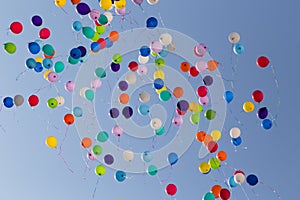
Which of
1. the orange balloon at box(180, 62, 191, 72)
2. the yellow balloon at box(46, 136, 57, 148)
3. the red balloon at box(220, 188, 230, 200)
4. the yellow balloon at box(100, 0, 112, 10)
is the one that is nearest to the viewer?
the yellow balloon at box(100, 0, 112, 10)

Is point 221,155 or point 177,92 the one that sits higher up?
point 177,92

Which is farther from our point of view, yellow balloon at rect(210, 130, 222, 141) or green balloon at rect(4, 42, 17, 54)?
yellow balloon at rect(210, 130, 222, 141)

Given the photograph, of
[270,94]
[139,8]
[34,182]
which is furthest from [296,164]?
[34,182]

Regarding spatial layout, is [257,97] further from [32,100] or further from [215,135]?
[32,100]

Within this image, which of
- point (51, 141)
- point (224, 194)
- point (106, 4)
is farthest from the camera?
point (51, 141)

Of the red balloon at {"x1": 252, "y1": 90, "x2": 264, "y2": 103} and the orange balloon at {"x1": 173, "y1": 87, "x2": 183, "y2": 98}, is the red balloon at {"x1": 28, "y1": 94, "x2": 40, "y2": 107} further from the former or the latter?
the red balloon at {"x1": 252, "y1": 90, "x2": 264, "y2": 103}

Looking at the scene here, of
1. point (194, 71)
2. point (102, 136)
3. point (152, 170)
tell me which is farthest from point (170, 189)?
point (194, 71)

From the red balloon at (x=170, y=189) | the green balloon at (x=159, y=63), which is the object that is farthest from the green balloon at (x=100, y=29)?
the red balloon at (x=170, y=189)

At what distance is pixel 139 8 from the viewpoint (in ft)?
11.3

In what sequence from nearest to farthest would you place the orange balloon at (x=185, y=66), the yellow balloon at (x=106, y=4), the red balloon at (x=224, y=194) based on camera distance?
the yellow balloon at (x=106, y=4), the red balloon at (x=224, y=194), the orange balloon at (x=185, y=66)

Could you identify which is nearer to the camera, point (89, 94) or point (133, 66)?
point (89, 94)

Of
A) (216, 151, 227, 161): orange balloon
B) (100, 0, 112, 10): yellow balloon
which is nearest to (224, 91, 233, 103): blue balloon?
(216, 151, 227, 161): orange balloon

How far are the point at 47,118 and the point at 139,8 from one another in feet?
3.15

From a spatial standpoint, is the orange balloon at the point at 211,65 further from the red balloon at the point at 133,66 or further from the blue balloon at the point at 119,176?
the blue balloon at the point at 119,176
